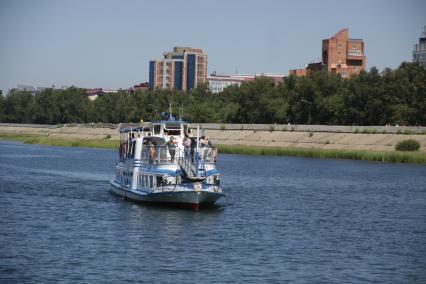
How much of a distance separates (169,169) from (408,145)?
316 feet

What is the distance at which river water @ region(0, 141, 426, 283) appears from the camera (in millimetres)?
47312

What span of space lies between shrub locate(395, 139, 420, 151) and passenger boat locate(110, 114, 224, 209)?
87347 mm

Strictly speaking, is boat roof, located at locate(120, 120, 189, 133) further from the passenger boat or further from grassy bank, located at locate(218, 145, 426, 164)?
grassy bank, located at locate(218, 145, 426, 164)

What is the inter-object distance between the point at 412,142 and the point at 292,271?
11916 cm

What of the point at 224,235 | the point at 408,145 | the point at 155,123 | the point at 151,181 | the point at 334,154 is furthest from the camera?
the point at 334,154

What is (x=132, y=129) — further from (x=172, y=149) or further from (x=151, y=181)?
(x=172, y=149)

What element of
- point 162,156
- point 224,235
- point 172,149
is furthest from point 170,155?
point 224,235

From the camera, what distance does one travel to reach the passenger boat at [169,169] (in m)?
71.4

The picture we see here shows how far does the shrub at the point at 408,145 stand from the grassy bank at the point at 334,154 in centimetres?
633

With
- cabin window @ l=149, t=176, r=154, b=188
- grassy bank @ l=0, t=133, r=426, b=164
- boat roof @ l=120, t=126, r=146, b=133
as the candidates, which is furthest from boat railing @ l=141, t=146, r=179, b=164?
grassy bank @ l=0, t=133, r=426, b=164

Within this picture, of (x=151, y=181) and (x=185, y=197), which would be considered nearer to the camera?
(x=185, y=197)

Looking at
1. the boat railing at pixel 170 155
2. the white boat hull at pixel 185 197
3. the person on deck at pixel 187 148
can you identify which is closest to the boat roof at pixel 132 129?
the boat railing at pixel 170 155

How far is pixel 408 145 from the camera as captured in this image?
162 meters

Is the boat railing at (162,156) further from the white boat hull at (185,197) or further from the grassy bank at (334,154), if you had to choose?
the grassy bank at (334,154)
